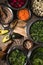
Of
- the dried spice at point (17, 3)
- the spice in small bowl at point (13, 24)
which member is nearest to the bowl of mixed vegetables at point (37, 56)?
the spice in small bowl at point (13, 24)

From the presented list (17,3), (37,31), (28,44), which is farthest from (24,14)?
(28,44)

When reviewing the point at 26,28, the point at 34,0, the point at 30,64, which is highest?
the point at 34,0

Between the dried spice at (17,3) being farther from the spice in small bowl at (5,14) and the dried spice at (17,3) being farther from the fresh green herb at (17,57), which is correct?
the fresh green herb at (17,57)

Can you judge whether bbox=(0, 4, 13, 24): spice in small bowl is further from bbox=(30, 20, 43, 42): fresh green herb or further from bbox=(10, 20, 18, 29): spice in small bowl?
bbox=(30, 20, 43, 42): fresh green herb

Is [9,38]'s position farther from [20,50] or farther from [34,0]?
[34,0]

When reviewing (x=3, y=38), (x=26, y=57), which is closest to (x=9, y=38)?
(x=3, y=38)

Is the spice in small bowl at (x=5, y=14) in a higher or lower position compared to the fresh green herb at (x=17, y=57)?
higher
